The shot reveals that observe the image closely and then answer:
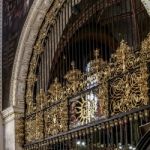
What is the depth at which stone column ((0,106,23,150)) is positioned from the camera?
916cm

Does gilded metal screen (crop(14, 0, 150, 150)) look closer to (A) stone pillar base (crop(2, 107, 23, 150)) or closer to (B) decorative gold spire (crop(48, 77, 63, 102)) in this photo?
(B) decorative gold spire (crop(48, 77, 63, 102))

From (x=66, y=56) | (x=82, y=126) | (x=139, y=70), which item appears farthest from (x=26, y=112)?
(x=139, y=70)

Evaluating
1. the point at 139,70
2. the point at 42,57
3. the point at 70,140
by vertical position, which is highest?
the point at 42,57

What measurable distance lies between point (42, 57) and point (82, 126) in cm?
230

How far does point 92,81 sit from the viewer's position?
24.5 ft

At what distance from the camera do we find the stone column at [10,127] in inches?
360

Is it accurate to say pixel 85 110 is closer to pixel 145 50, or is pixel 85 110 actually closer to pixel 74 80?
pixel 74 80

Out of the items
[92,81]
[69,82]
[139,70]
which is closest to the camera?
[139,70]

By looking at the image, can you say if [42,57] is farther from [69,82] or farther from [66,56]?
[69,82]

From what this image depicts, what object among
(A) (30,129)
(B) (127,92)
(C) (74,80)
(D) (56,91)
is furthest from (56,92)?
(B) (127,92)

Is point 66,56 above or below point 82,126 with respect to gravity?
above

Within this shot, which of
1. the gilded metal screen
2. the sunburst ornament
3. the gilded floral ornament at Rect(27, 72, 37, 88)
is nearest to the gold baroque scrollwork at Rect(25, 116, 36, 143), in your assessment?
the gilded metal screen

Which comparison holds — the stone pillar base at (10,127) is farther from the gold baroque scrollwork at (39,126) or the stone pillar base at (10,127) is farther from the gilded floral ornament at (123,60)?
the gilded floral ornament at (123,60)

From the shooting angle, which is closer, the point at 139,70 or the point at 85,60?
the point at 139,70
